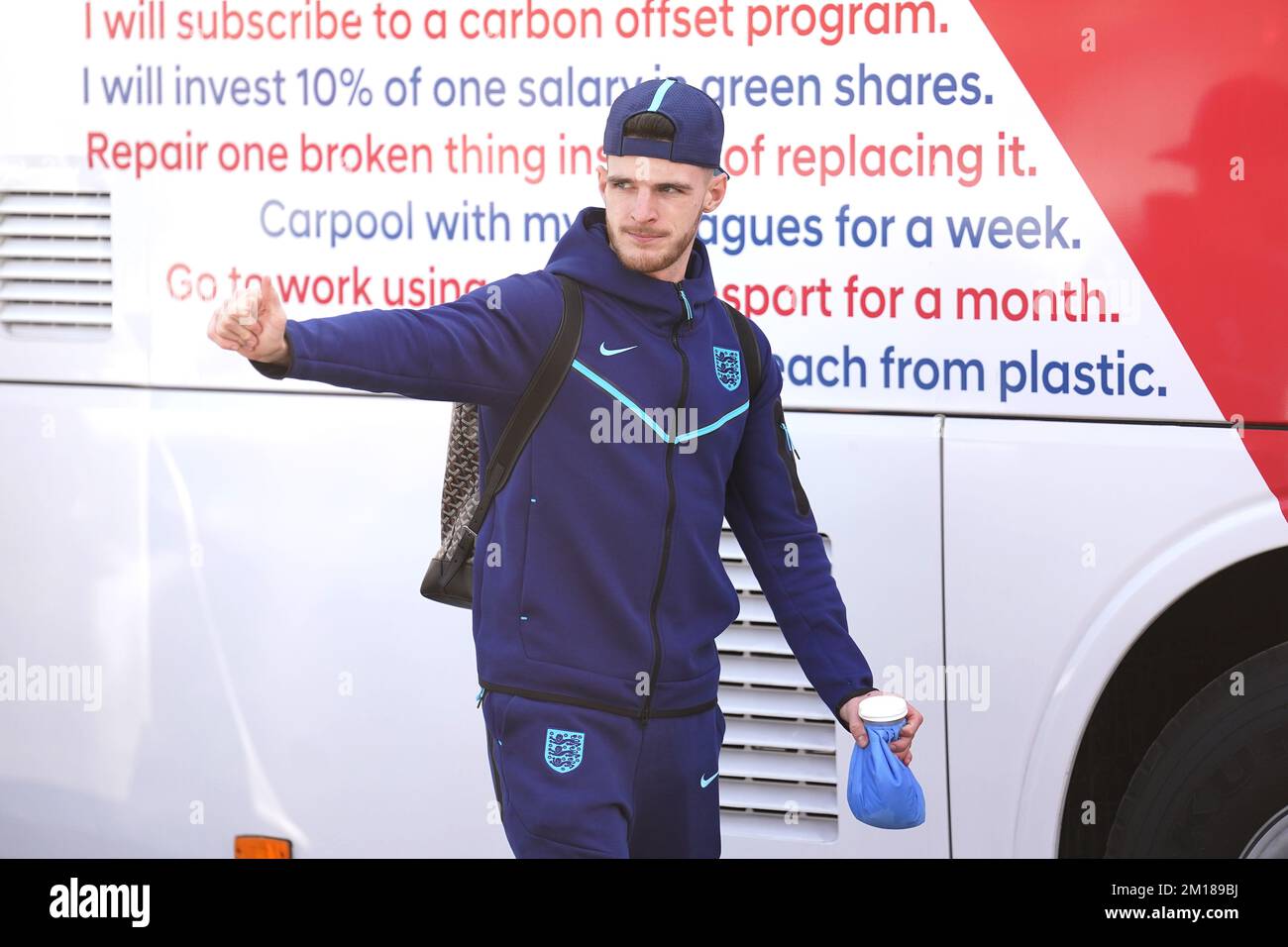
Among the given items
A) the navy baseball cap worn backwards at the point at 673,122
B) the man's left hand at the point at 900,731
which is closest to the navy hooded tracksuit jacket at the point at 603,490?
the navy baseball cap worn backwards at the point at 673,122

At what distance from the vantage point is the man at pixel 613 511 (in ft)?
8.00

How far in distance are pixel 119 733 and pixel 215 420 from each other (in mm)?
759

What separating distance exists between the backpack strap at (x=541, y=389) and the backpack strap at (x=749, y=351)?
35cm

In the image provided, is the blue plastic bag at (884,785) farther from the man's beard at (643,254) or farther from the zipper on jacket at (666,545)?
the man's beard at (643,254)

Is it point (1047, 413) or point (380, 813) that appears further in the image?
point (380, 813)

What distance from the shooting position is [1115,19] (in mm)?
2822

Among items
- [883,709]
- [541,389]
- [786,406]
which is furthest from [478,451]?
[883,709]

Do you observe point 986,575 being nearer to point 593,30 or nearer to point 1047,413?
point 1047,413

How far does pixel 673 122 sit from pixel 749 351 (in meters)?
0.43

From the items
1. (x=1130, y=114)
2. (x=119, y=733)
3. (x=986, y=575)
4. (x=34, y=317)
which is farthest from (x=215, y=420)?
(x=1130, y=114)

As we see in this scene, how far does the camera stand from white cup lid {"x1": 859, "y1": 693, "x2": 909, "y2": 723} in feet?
8.48

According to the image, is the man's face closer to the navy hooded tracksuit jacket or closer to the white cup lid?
the navy hooded tracksuit jacket

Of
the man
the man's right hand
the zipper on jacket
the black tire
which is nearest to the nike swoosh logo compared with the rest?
the man

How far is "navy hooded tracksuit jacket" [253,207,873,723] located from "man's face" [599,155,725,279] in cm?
3
